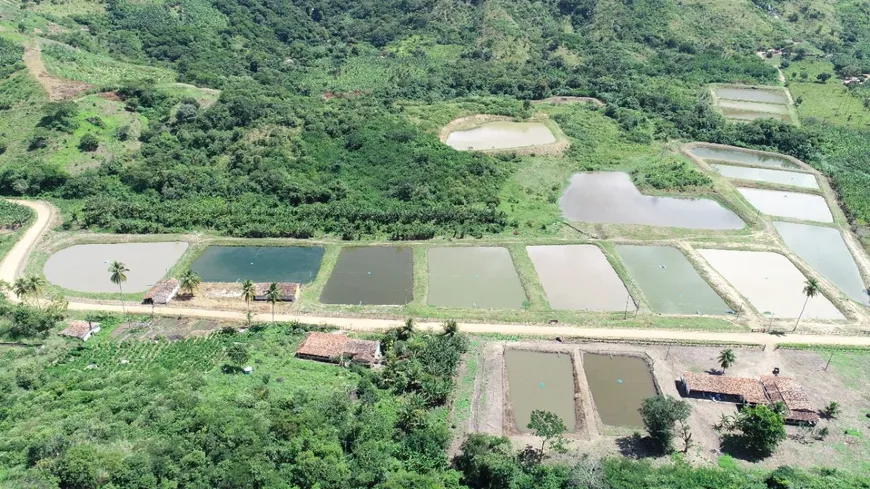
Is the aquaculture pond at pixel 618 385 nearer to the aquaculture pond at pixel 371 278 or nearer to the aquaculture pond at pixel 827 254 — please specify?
the aquaculture pond at pixel 371 278

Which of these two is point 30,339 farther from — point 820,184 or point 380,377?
point 820,184

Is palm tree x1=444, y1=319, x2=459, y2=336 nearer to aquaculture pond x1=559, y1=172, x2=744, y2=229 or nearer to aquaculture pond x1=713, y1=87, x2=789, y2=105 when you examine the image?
aquaculture pond x1=559, y1=172, x2=744, y2=229

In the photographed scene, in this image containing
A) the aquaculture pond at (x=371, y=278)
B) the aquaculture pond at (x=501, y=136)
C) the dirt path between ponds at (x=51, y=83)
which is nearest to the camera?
the aquaculture pond at (x=371, y=278)

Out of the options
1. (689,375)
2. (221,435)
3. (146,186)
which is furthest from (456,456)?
(146,186)

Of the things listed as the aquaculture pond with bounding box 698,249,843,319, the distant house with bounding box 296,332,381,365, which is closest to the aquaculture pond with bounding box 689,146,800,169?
the aquaculture pond with bounding box 698,249,843,319

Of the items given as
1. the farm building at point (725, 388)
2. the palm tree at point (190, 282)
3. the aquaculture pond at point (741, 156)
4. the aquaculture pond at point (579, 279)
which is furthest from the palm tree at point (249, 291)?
the aquaculture pond at point (741, 156)

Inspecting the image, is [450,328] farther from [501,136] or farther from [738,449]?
[501,136]

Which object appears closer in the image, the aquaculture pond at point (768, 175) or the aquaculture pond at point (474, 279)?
the aquaculture pond at point (474, 279)
